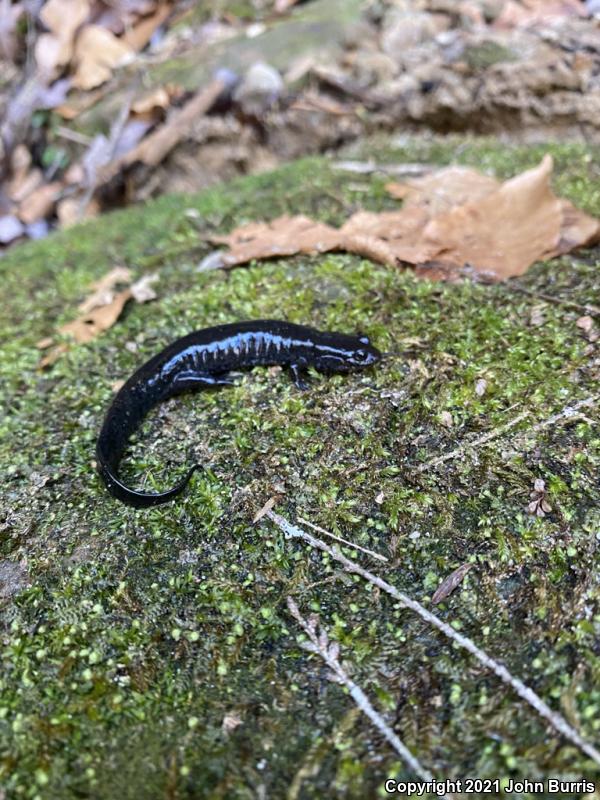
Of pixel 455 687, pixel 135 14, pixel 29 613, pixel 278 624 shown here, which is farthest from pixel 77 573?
pixel 135 14

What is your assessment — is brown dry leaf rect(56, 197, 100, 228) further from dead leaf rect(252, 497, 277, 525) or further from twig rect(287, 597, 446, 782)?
twig rect(287, 597, 446, 782)

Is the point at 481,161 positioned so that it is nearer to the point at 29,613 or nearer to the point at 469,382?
the point at 469,382

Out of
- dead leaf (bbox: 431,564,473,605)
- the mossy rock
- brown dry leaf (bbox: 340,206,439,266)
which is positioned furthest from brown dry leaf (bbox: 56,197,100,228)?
dead leaf (bbox: 431,564,473,605)

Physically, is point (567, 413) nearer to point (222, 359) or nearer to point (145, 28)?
point (222, 359)

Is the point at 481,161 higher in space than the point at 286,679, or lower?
higher

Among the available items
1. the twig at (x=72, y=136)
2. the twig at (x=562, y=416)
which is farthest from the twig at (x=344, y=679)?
the twig at (x=72, y=136)

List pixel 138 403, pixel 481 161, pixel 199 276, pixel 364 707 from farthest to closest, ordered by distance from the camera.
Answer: pixel 481 161 < pixel 199 276 < pixel 138 403 < pixel 364 707
